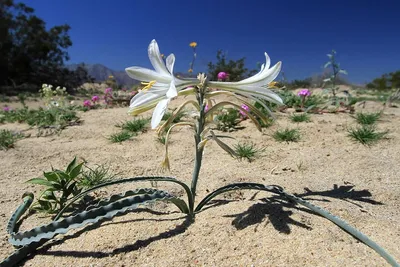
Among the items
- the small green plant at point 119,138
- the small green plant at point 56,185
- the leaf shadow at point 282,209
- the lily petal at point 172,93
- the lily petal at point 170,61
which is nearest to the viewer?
the lily petal at point 172,93

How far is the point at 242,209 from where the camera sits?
64.9 inches

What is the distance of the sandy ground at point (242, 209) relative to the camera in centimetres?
132

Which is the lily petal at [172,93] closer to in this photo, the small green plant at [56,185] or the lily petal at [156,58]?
the lily petal at [156,58]

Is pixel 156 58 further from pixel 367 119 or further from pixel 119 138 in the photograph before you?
pixel 367 119

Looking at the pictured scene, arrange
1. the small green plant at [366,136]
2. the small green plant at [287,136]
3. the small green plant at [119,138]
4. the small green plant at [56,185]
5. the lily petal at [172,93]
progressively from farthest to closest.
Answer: the small green plant at [119,138], the small green plant at [287,136], the small green plant at [366,136], the small green plant at [56,185], the lily petal at [172,93]

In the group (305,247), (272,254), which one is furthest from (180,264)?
(305,247)

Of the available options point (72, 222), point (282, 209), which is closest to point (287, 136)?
point (282, 209)

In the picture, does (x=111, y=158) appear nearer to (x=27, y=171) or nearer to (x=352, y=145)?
(x=27, y=171)

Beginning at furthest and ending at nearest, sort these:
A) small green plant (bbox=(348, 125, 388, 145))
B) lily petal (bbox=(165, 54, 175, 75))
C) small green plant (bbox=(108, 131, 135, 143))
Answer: small green plant (bbox=(108, 131, 135, 143))
small green plant (bbox=(348, 125, 388, 145))
lily petal (bbox=(165, 54, 175, 75))

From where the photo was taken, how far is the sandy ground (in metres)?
1.32

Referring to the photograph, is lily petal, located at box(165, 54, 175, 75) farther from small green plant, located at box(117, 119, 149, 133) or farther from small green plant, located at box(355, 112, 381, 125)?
small green plant, located at box(355, 112, 381, 125)

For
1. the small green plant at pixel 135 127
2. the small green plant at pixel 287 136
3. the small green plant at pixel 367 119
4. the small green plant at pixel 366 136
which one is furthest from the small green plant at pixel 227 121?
the small green plant at pixel 367 119

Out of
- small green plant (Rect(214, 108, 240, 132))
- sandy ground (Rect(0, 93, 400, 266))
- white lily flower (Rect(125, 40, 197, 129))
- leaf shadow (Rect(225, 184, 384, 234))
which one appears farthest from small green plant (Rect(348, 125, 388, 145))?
white lily flower (Rect(125, 40, 197, 129))

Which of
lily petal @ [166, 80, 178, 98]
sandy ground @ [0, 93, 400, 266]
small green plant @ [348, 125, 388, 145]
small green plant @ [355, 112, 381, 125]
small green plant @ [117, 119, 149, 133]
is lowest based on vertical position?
sandy ground @ [0, 93, 400, 266]
